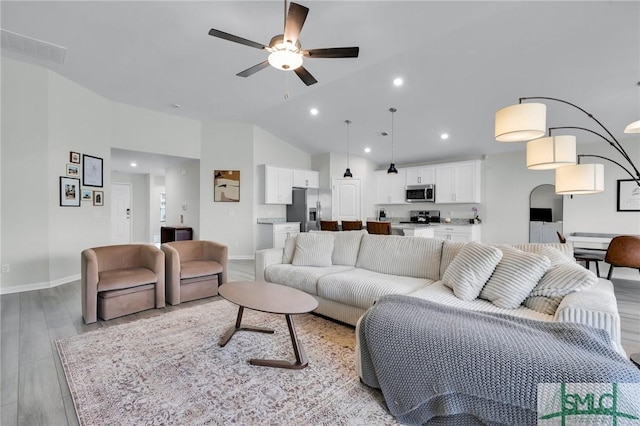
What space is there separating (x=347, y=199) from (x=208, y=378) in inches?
236

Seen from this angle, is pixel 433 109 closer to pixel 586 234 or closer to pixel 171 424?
pixel 586 234

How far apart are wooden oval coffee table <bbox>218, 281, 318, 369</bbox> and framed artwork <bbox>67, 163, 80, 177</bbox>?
12.0 feet

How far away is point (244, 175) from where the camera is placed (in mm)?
6578

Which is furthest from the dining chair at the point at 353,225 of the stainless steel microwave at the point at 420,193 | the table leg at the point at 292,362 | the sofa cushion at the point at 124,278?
the table leg at the point at 292,362

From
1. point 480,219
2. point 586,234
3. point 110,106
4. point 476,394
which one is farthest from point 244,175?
point 586,234

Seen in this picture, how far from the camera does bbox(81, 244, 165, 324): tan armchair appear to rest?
9.57ft

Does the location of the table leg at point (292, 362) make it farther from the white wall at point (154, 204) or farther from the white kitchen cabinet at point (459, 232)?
the white wall at point (154, 204)

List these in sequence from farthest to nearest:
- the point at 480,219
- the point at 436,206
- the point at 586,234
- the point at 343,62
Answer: the point at 436,206 < the point at 480,219 < the point at 586,234 < the point at 343,62

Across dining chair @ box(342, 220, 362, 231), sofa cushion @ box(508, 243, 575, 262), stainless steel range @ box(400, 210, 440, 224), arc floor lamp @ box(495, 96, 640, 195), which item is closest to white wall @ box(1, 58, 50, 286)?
dining chair @ box(342, 220, 362, 231)

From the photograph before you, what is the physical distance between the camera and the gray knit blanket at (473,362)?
1294mm

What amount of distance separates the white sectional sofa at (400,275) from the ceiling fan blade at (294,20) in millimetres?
2189

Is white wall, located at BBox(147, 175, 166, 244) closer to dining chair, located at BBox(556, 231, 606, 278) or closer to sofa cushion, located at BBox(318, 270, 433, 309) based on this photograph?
sofa cushion, located at BBox(318, 270, 433, 309)

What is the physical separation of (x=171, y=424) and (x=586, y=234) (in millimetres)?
6747

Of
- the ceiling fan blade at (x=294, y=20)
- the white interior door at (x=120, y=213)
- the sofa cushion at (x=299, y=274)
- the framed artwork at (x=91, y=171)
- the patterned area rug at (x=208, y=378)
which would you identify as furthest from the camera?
the white interior door at (x=120, y=213)
